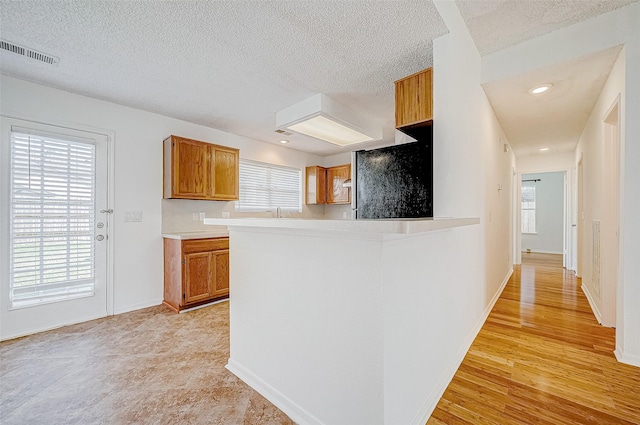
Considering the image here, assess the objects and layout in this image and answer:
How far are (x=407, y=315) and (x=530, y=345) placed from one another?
6.00 ft

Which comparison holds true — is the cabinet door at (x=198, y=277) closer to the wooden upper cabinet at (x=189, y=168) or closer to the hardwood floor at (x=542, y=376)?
the wooden upper cabinet at (x=189, y=168)

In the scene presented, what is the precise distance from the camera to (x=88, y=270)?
3021 mm

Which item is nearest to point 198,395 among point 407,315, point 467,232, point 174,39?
point 407,315

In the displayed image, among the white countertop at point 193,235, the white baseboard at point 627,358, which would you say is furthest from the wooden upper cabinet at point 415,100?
the white countertop at point 193,235

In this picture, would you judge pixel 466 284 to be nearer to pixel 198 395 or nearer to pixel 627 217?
pixel 627 217

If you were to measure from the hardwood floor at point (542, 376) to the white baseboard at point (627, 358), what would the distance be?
0.04 m

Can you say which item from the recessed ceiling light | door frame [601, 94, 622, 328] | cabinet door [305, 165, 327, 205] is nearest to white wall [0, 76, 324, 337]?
cabinet door [305, 165, 327, 205]

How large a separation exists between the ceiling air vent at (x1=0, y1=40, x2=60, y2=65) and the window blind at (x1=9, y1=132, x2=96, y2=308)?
861mm

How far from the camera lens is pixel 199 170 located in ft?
12.0

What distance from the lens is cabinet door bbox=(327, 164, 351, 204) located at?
17.7 ft

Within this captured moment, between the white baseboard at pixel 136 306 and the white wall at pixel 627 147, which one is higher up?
the white wall at pixel 627 147

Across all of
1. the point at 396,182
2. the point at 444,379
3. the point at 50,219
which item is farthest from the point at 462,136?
the point at 50,219

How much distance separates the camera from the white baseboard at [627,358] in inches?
77.6

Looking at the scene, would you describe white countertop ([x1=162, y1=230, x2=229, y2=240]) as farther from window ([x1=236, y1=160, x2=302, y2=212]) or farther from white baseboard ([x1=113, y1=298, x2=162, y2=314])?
window ([x1=236, y1=160, x2=302, y2=212])
